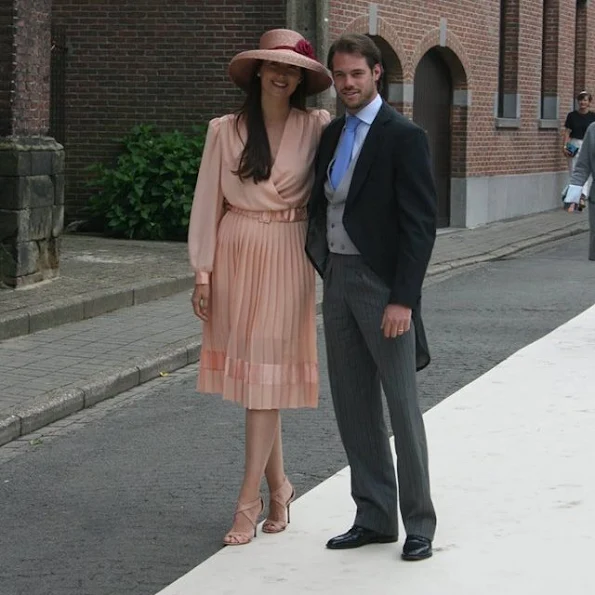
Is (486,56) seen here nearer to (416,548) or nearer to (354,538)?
(354,538)

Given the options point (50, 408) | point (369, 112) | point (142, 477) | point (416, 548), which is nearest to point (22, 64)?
point (50, 408)

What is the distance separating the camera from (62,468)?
23.3ft

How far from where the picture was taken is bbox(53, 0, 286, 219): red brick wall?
55.2 feet

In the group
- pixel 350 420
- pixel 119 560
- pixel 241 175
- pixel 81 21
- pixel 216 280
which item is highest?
pixel 81 21

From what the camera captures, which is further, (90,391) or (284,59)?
(90,391)

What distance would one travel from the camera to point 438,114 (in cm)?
2186

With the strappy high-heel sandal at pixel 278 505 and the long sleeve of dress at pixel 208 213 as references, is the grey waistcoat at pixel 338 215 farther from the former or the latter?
the strappy high-heel sandal at pixel 278 505

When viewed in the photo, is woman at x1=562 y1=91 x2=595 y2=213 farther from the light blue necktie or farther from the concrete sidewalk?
the light blue necktie

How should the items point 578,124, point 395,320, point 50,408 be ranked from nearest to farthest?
point 395,320 → point 50,408 → point 578,124

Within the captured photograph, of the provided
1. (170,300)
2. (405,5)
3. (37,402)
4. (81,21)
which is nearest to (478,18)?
(405,5)

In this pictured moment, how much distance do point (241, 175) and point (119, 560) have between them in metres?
1.48

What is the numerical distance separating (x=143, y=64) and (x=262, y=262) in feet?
39.8

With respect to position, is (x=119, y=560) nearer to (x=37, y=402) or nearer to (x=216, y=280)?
(x=216, y=280)

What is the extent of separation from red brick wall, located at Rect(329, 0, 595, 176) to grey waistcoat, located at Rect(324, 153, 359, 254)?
12.3 m
